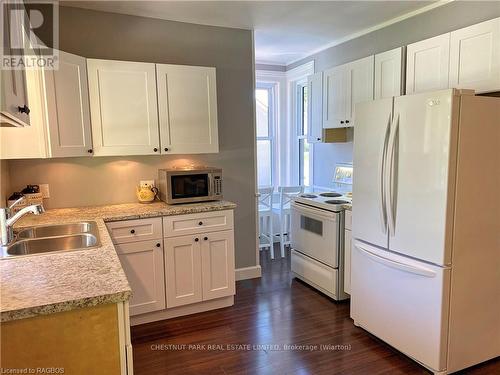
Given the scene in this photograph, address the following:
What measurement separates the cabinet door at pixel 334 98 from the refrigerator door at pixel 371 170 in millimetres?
970

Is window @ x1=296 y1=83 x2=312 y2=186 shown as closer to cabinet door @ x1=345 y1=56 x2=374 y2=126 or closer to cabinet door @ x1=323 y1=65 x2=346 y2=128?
cabinet door @ x1=323 y1=65 x2=346 y2=128

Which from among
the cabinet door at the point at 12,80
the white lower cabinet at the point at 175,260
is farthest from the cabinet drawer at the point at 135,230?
the cabinet door at the point at 12,80

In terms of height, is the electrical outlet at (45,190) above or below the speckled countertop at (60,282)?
above

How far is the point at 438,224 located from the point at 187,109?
2.12 m

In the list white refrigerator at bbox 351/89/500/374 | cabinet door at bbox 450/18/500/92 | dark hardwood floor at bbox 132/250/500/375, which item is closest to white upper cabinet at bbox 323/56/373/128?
cabinet door at bbox 450/18/500/92

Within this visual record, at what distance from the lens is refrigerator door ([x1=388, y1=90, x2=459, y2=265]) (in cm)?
203

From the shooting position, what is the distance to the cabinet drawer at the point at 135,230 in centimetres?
263

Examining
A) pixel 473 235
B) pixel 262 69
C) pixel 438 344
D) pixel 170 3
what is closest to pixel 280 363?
pixel 438 344

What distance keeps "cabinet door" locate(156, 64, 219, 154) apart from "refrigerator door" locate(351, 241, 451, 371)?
5.23 feet

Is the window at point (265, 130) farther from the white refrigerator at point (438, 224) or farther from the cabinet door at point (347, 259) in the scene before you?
the white refrigerator at point (438, 224)

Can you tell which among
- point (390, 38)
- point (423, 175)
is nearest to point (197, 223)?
point (423, 175)

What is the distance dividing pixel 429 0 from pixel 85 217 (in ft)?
10.4

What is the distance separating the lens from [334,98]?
Answer: 3680mm

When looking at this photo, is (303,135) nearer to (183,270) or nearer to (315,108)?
(315,108)
